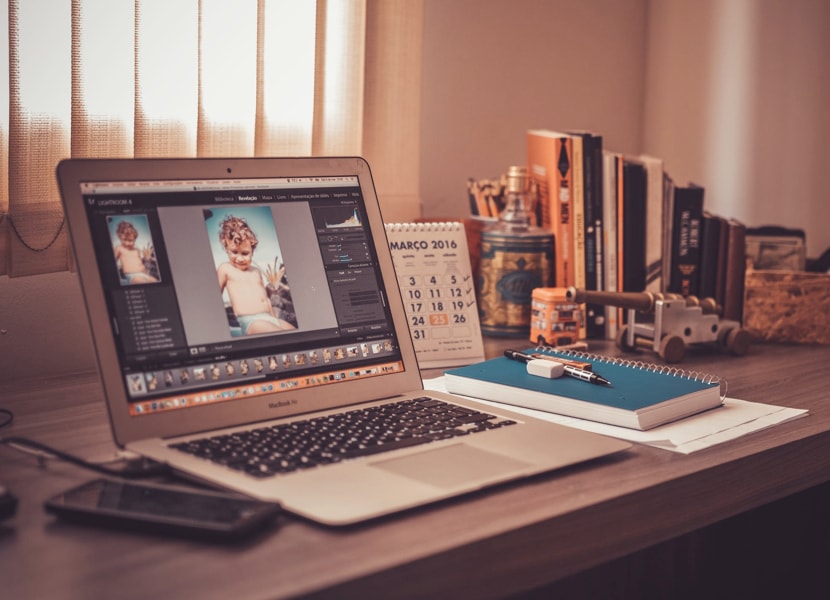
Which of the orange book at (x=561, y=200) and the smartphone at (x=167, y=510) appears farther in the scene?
the orange book at (x=561, y=200)

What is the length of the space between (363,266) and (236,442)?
31 cm

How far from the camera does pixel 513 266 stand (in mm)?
1529

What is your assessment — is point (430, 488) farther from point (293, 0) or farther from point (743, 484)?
point (293, 0)

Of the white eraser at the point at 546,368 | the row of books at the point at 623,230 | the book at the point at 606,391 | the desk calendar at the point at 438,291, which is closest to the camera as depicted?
the book at the point at 606,391

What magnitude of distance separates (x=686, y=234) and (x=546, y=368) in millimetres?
614

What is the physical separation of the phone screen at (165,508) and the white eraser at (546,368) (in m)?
0.50

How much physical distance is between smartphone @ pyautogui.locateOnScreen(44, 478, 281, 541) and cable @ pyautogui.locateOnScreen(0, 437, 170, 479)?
7 centimetres

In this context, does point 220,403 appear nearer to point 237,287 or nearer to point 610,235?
point 237,287

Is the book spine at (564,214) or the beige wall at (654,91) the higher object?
the beige wall at (654,91)

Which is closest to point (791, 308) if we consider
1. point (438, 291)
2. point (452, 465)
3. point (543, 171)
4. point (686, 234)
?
point (686, 234)

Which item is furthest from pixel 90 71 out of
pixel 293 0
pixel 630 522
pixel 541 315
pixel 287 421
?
pixel 630 522

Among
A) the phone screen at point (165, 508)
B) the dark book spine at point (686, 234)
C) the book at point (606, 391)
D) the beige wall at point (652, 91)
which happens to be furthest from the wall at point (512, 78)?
the phone screen at point (165, 508)

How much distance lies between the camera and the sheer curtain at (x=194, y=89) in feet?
3.85

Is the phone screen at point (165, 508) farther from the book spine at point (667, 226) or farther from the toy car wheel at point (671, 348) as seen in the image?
the book spine at point (667, 226)
